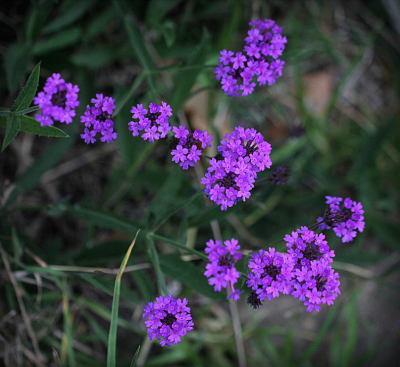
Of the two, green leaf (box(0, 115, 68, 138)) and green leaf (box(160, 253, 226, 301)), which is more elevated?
green leaf (box(0, 115, 68, 138))

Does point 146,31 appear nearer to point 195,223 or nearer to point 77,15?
point 77,15

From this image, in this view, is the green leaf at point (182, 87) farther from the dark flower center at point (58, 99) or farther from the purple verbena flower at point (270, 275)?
the purple verbena flower at point (270, 275)

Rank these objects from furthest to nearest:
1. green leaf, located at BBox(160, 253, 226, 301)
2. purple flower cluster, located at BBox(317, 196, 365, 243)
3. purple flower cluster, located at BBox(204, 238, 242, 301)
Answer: green leaf, located at BBox(160, 253, 226, 301), purple flower cluster, located at BBox(317, 196, 365, 243), purple flower cluster, located at BBox(204, 238, 242, 301)

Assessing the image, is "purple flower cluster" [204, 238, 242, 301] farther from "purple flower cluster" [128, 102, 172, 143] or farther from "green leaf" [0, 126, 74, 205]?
"green leaf" [0, 126, 74, 205]

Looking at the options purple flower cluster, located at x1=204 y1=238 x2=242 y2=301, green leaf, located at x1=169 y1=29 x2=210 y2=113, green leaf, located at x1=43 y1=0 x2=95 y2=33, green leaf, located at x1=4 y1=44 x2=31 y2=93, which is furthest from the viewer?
green leaf, located at x1=43 y1=0 x2=95 y2=33

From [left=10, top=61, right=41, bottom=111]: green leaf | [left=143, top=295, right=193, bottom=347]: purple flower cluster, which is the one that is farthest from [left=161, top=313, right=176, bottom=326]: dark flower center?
[left=10, top=61, right=41, bottom=111]: green leaf

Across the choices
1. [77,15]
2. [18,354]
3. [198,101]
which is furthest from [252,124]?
[18,354]

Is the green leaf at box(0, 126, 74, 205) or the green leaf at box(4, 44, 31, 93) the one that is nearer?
the green leaf at box(4, 44, 31, 93)
